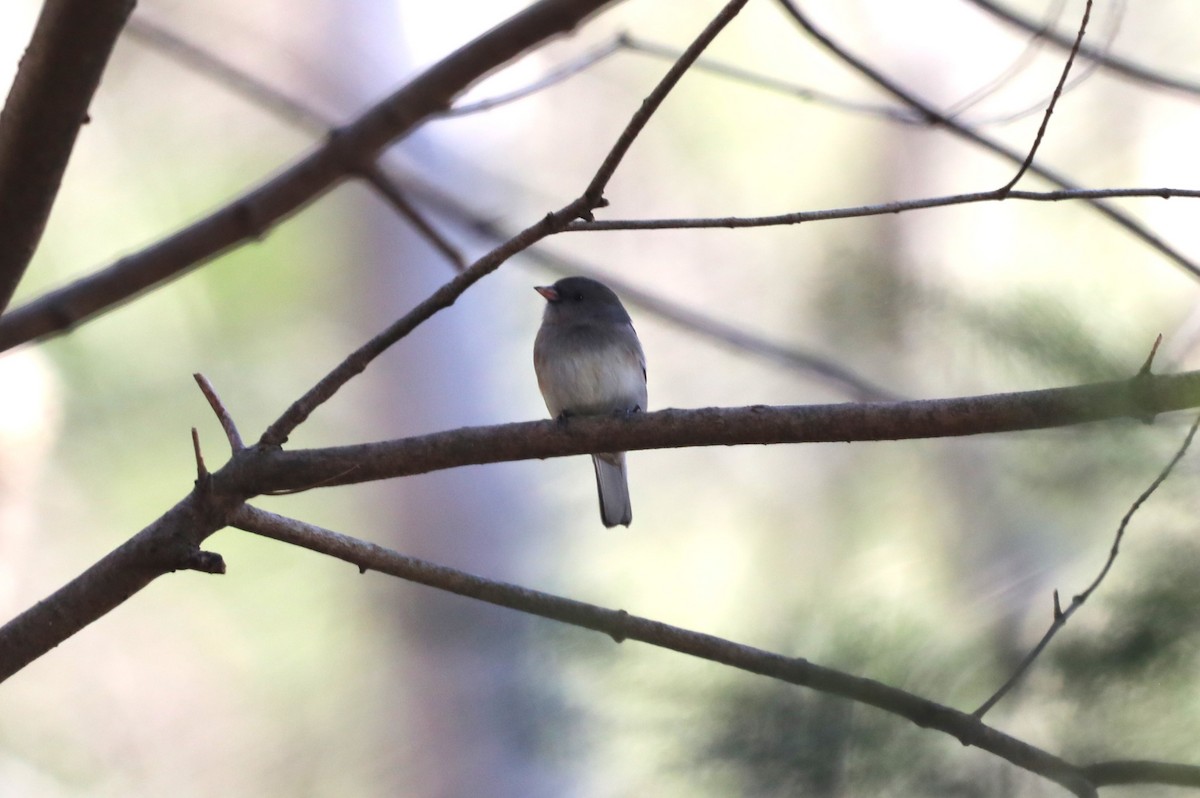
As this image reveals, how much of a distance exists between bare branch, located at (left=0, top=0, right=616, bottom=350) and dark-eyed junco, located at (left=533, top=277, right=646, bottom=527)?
0.92m

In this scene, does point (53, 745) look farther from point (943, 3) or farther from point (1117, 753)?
point (943, 3)

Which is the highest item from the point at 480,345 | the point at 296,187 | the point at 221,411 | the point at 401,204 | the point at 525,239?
the point at 480,345

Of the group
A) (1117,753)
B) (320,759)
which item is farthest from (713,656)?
(320,759)

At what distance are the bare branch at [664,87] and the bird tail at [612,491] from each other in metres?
1.77

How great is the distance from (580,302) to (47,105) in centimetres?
215

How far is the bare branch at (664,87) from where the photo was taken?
5.57 ft

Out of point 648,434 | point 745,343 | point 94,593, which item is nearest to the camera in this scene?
point 94,593

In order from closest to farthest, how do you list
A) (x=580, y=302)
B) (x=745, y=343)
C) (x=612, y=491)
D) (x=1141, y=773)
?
1. (x=1141, y=773)
2. (x=745, y=343)
3. (x=612, y=491)
4. (x=580, y=302)

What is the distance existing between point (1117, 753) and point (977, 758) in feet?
0.56

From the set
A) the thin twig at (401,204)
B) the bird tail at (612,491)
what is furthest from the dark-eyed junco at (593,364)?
the thin twig at (401,204)

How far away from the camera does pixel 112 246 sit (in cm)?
722

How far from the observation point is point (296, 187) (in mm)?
2707

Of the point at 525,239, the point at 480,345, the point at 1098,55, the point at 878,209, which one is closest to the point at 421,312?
the point at 525,239

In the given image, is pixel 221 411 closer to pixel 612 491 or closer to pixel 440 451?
pixel 440 451
